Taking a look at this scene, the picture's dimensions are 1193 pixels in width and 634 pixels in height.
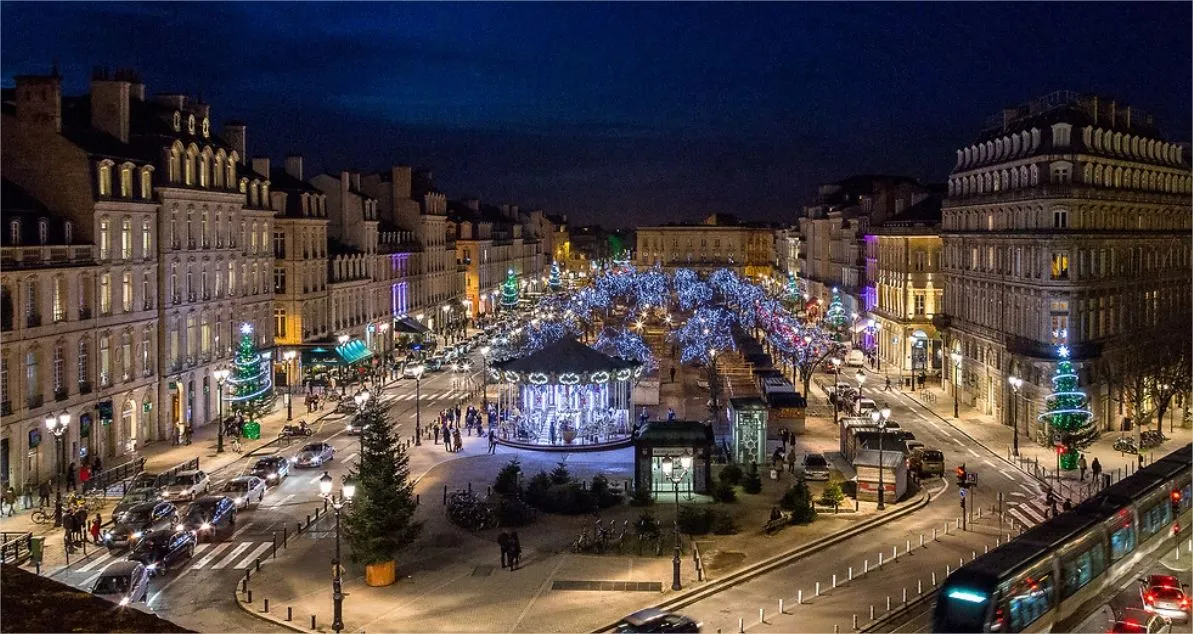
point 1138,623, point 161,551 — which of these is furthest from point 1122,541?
point 161,551

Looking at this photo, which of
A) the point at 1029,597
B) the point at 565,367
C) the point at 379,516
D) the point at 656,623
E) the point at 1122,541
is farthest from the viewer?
Result: the point at 565,367

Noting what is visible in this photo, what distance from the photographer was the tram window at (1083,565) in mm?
28312

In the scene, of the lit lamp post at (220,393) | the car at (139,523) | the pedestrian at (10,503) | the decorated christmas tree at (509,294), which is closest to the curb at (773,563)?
the car at (139,523)

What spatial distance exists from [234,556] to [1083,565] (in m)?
25.1

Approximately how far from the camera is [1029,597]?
2630 centimetres

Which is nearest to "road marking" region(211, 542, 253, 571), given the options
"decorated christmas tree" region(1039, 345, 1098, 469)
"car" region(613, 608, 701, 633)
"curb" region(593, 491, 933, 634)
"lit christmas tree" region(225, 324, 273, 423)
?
"curb" region(593, 491, 933, 634)

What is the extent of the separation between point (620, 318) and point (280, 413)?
85.8 meters

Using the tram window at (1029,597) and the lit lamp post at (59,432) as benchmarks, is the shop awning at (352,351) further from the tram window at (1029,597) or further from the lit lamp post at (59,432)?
the tram window at (1029,597)

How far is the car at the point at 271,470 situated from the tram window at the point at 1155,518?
32121mm

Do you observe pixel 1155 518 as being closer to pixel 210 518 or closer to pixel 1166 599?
pixel 1166 599

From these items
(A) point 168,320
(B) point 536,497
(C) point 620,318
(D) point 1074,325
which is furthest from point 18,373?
(C) point 620,318

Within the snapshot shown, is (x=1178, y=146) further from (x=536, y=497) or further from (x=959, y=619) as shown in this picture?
(x=959, y=619)

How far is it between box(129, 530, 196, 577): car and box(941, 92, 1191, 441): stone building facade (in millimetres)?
42113

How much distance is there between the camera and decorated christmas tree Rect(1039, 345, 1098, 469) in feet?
175
